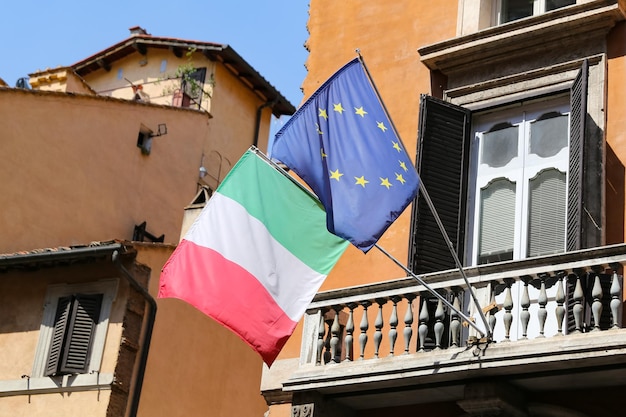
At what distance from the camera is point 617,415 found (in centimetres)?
1073

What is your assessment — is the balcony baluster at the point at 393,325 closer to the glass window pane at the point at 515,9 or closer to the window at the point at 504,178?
the window at the point at 504,178

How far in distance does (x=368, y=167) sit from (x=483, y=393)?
2255 mm

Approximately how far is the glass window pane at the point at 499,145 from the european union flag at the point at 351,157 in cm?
212

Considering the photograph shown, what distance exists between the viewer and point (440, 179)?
41.7 feet

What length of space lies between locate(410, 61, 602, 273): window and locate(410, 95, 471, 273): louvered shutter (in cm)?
1

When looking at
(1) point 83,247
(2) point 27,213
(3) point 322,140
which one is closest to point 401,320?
(3) point 322,140

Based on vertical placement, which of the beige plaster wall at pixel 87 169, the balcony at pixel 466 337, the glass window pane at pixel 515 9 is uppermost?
the beige plaster wall at pixel 87 169

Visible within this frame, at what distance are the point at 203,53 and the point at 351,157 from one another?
631 inches

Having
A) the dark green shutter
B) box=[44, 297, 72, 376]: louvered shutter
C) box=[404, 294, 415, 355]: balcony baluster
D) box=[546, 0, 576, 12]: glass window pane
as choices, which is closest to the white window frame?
the dark green shutter

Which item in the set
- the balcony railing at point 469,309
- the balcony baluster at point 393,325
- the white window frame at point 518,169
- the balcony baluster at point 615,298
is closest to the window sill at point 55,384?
the balcony railing at point 469,309

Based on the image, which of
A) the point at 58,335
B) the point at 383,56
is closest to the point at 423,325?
the point at 383,56

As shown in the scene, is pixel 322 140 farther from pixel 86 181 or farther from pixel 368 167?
pixel 86 181

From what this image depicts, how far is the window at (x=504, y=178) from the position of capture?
1192cm

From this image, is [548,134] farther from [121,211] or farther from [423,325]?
[121,211]
